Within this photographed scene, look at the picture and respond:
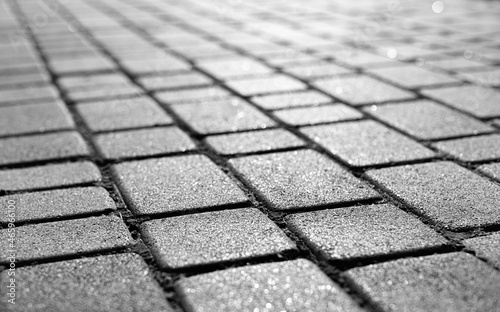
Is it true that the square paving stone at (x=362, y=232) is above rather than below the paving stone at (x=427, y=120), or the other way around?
above

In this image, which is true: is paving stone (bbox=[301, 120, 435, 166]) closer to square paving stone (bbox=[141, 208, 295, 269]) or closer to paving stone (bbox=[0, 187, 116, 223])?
square paving stone (bbox=[141, 208, 295, 269])

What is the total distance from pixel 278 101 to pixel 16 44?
2.39 meters

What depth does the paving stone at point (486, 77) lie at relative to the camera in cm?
355

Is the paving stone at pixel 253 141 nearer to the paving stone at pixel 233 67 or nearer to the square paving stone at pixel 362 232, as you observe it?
the square paving stone at pixel 362 232

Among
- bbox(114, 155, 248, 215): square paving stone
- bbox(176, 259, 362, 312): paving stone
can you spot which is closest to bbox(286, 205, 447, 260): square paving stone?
bbox(176, 259, 362, 312): paving stone

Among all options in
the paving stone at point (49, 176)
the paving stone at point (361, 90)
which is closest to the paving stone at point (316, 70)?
the paving stone at point (361, 90)

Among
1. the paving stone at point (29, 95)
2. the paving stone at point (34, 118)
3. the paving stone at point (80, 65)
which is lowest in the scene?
the paving stone at point (80, 65)

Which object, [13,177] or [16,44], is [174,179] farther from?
[16,44]

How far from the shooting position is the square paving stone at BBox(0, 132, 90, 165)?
2.46 metres

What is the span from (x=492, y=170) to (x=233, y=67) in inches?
78.2

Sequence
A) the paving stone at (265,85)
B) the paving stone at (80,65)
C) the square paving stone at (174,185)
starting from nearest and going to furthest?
the square paving stone at (174,185) → the paving stone at (265,85) → the paving stone at (80,65)

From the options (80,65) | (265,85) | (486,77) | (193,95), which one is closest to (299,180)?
(193,95)

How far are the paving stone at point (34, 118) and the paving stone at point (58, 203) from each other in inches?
28.8

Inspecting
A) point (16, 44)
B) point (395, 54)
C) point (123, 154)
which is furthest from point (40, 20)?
point (123, 154)
